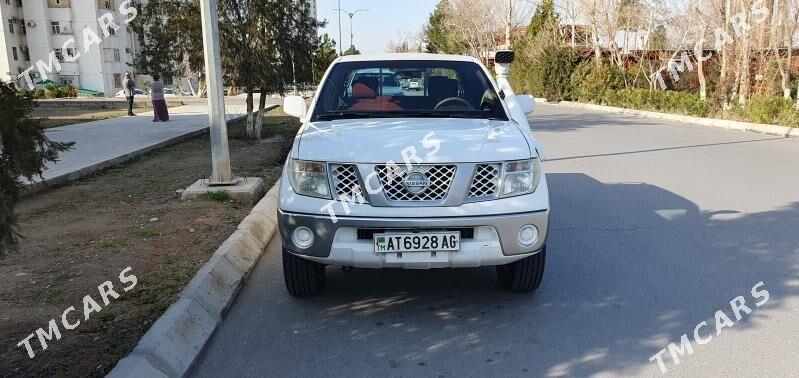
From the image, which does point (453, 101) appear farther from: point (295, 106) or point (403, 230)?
point (403, 230)

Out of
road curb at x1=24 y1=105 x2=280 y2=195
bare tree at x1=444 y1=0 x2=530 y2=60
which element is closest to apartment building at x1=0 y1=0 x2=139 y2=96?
bare tree at x1=444 y1=0 x2=530 y2=60

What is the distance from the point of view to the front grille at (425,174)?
12.3ft

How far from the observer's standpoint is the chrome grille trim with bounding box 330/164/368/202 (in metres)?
3.79

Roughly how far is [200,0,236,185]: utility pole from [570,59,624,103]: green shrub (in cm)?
2427

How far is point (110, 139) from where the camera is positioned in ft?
45.0

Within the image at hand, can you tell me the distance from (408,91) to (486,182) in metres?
1.88

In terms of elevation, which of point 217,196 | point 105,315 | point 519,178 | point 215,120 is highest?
point 215,120

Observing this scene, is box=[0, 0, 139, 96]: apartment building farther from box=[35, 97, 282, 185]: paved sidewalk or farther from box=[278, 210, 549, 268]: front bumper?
box=[278, 210, 549, 268]: front bumper

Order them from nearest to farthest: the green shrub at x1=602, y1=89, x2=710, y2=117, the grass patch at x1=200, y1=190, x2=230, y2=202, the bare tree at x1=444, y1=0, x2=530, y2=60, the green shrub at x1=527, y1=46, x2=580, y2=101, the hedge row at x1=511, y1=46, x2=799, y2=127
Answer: the grass patch at x1=200, y1=190, x2=230, y2=202 < the hedge row at x1=511, y1=46, x2=799, y2=127 < the green shrub at x1=602, y1=89, x2=710, y2=117 < the green shrub at x1=527, y1=46, x2=580, y2=101 < the bare tree at x1=444, y1=0, x2=530, y2=60

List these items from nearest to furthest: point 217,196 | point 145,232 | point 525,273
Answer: point 525,273 → point 145,232 → point 217,196

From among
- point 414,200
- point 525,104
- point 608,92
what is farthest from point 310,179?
point 608,92

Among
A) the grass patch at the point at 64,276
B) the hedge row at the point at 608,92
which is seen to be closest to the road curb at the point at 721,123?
the hedge row at the point at 608,92

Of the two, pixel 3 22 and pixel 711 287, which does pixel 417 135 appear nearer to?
pixel 711 287

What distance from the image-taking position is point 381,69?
17.9 feet
